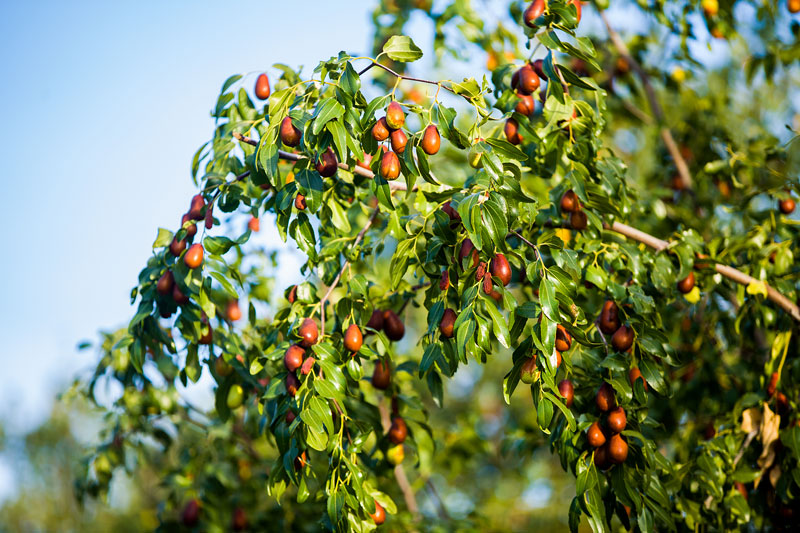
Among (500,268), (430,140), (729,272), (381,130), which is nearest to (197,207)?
(381,130)

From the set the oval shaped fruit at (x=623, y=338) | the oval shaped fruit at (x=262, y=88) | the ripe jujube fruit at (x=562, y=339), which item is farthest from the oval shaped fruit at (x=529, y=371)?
the oval shaped fruit at (x=262, y=88)

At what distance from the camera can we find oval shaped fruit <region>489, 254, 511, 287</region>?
1.52 meters

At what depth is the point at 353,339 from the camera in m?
1.72

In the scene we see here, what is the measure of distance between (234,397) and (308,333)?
53 cm

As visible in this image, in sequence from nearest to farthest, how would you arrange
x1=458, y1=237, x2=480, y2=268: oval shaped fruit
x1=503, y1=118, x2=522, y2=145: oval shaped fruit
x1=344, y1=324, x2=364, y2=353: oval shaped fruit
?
1. x1=458, y1=237, x2=480, y2=268: oval shaped fruit
2. x1=344, y1=324, x2=364, y2=353: oval shaped fruit
3. x1=503, y1=118, x2=522, y2=145: oval shaped fruit

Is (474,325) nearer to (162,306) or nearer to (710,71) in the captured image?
(162,306)

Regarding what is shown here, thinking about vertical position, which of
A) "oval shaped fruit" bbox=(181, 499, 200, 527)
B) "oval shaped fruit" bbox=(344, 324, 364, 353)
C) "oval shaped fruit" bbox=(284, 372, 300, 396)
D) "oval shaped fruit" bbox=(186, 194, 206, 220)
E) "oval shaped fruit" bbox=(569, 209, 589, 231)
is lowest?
"oval shaped fruit" bbox=(181, 499, 200, 527)

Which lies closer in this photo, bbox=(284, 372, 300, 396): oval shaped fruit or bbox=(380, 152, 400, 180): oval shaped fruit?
bbox=(380, 152, 400, 180): oval shaped fruit

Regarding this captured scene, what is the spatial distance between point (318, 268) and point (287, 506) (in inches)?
64.4

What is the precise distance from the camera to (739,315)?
7.30 ft

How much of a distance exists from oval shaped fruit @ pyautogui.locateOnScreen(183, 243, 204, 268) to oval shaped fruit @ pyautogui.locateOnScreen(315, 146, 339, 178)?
0.39 metres

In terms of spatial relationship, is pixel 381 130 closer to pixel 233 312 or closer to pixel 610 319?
pixel 610 319

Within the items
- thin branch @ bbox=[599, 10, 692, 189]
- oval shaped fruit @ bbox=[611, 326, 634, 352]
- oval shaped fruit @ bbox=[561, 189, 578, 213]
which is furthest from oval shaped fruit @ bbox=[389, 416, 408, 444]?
thin branch @ bbox=[599, 10, 692, 189]

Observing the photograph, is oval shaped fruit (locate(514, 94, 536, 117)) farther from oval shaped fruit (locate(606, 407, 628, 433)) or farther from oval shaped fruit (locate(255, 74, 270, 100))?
oval shaped fruit (locate(606, 407, 628, 433))
